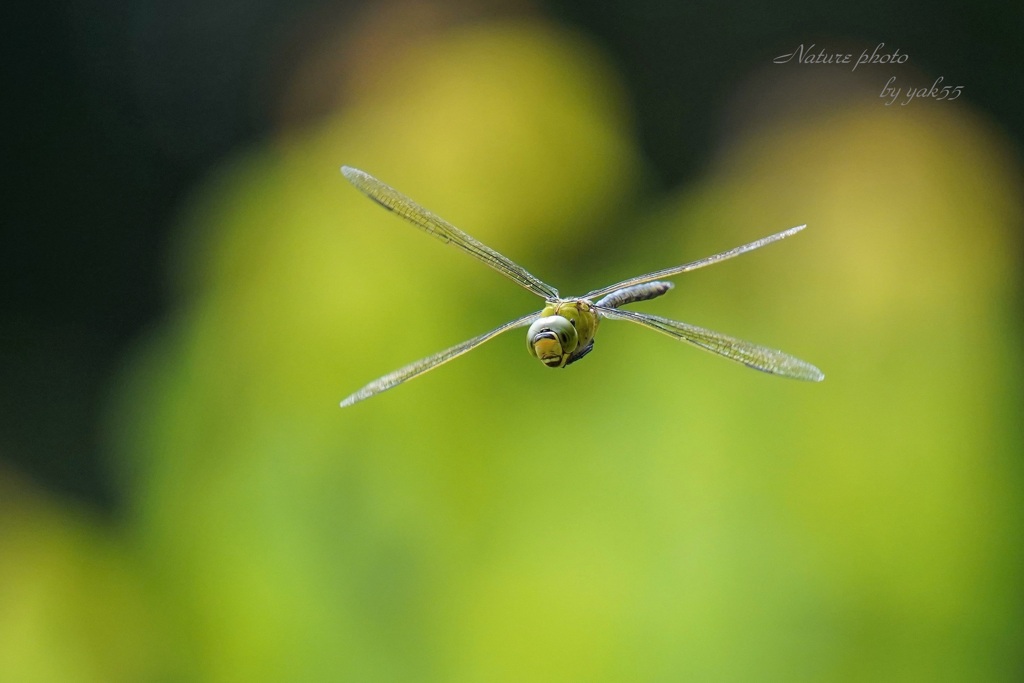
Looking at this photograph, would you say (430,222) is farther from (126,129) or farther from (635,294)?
(126,129)

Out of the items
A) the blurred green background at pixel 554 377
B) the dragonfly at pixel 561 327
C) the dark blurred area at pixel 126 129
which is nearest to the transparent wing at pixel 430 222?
the dragonfly at pixel 561 327

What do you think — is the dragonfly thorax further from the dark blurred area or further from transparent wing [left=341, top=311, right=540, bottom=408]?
the dark blurred area

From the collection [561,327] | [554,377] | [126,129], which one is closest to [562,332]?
[561,327]

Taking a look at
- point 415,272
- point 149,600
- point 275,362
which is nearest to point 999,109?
point 415,272

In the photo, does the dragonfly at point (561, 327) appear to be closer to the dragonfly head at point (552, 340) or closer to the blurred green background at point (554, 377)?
the dragonfly head at point (552, 340)

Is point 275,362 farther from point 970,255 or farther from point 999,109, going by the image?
point 999,109
